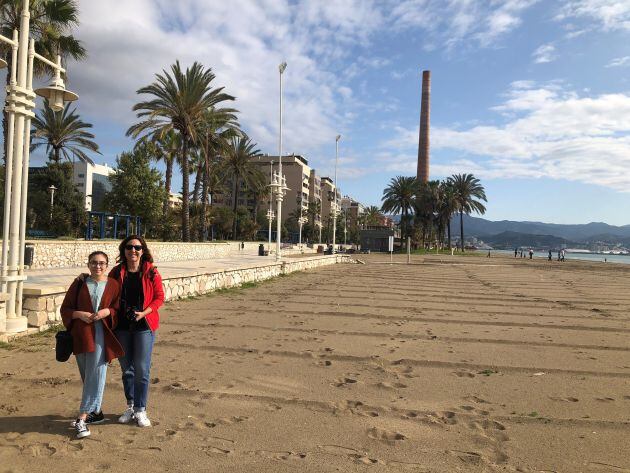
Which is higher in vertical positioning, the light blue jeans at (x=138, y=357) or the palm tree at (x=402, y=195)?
the palm tree at (x=402, y=195)

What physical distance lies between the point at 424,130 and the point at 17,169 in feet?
298

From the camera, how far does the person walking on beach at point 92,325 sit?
345cm

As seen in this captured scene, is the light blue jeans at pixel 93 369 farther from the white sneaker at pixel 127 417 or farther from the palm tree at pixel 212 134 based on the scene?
the palm tree at pixel 212 134

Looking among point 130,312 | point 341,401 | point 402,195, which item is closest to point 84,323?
point 130,312

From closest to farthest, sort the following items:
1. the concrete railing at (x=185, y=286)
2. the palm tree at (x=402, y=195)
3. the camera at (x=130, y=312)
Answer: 1. the camera at (x=130, y=312)
2. the concrete railing at (x=185, y=286)
3. the palm tree at (x=402, y=195)

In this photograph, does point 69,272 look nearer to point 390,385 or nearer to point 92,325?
point 92,325

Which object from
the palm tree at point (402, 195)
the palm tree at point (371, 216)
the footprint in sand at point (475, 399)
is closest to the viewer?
the footprint in sand at point (475, 399)

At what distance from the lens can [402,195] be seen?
69688 mm

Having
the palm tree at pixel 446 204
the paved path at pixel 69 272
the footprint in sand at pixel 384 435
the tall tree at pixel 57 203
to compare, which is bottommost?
the footprint in sand at pixel 384 435

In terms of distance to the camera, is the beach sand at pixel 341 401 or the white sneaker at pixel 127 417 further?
the white sneaker at pixel 127 417

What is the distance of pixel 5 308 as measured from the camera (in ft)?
21.4

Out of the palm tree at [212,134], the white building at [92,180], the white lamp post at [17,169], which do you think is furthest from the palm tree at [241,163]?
the white building at [92,180]

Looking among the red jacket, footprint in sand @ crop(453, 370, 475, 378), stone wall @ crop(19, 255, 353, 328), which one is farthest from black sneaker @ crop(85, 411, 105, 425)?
stone wall @ crop(19, 255, 353, 328)

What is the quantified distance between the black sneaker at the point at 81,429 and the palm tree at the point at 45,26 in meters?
15.2
